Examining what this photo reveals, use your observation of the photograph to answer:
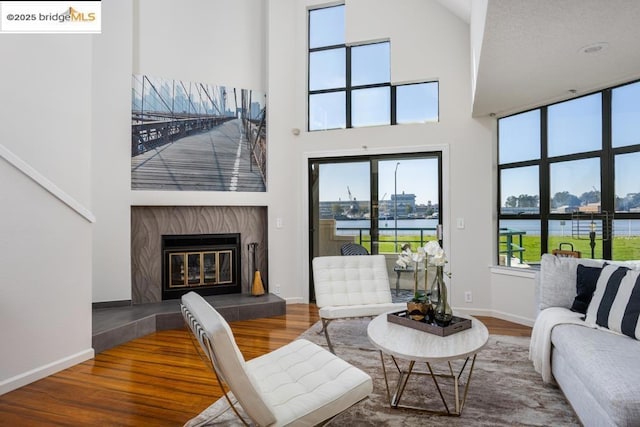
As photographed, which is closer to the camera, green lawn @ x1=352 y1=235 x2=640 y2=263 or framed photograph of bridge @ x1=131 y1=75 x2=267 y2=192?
green lawn @ x1=352 y1=235 x2=640 y2=263

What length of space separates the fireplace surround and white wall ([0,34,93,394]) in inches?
32.6

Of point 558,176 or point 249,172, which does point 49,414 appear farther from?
point 558,176

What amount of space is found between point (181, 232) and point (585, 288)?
4.28 metres

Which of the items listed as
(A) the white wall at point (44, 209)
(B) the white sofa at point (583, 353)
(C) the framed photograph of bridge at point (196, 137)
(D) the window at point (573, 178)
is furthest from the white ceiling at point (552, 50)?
(A) the white wall at point (44, 209)

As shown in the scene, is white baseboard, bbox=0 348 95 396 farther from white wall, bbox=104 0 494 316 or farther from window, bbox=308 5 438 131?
window, bbox=308 5 438 131

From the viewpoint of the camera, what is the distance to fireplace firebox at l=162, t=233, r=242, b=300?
4.83 meters

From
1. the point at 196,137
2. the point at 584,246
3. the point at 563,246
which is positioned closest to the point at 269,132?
the point at 196,137

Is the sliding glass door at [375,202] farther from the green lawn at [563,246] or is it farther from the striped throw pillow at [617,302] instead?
the striped throw pillow at [617,302]

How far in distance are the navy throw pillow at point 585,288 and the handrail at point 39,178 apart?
13.1 feet

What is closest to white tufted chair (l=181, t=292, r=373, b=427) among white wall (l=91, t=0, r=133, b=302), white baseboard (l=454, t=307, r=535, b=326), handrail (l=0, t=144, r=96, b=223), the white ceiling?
handrail (l=0, t=144, r=96, b=223)

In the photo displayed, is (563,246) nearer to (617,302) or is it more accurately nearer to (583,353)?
(617,302)

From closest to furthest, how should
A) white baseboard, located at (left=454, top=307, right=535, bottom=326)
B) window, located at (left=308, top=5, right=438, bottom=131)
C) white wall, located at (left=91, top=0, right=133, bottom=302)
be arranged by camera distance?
white baseboard, located at (left=454, top=307, right=535, bottom=326)
white wall, located at (left=91, top=0, right=133, bottom=302)
window, located at (left=308, top=5, right=438, bottom=131)

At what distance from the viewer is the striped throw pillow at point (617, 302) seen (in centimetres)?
227

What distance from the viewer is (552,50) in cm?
275
